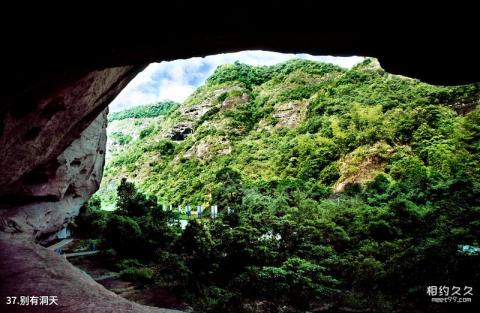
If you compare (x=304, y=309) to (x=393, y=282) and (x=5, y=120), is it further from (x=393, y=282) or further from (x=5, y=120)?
(x=5, y=120)

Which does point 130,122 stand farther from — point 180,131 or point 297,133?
point 297,133

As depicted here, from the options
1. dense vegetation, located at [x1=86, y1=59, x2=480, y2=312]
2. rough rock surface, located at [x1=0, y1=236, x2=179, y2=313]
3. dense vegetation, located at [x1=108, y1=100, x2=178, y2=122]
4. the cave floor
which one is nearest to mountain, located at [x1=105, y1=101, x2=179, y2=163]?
dense vegetation, located at [x1=108, y1=100, x2=178, y2=122]

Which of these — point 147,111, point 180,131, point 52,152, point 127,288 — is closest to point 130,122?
point 147,111

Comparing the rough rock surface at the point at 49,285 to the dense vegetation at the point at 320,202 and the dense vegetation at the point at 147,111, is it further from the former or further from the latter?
the dense vegetation at the point at 147,111

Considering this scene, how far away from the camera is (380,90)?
34.6 m

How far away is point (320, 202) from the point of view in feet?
67.4

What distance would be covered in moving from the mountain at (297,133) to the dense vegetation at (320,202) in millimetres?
185

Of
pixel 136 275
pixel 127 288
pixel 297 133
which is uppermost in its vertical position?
pixel 297 133

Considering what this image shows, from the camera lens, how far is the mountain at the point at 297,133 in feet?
84.9

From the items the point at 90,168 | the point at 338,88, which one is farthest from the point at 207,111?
the point at 90,168

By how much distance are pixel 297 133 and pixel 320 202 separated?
1873cm

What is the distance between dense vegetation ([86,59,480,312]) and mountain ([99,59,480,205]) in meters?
0.18

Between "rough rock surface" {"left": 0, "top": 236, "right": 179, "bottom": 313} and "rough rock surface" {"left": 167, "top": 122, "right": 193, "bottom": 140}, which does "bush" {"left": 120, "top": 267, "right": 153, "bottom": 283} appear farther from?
"rough rock surface" {"left": 167, "top": 122, "right": 193, "bottom": 140}

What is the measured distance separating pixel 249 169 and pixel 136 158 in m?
26.7
